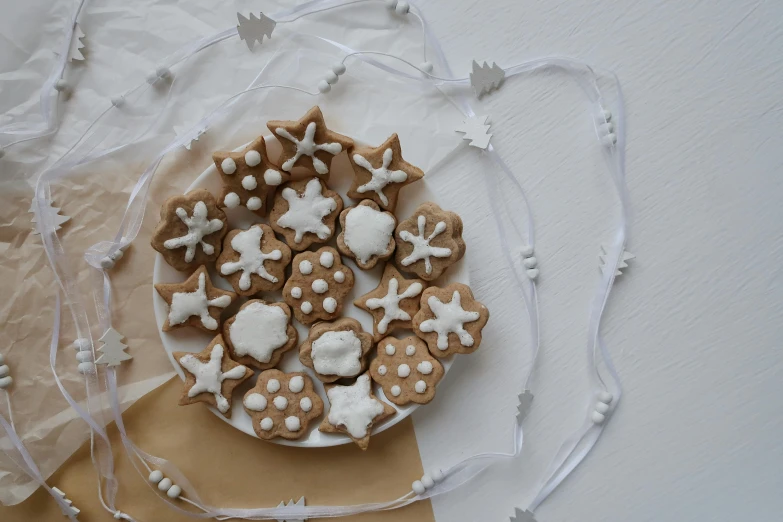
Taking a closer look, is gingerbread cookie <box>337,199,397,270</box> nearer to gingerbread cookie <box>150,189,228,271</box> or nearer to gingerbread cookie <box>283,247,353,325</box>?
gingerbread cookie <box>283,247,353,325</box>

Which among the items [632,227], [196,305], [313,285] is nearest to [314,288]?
[313,285]

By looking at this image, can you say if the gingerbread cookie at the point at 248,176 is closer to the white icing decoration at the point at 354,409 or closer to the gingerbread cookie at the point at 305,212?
the gingerbread cookie at the point at 305,212

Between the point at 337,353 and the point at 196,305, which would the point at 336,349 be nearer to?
the point at 337,353

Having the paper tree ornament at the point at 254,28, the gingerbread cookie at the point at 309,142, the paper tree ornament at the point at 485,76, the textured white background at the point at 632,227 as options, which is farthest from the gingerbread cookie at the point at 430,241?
the paper tree ornament at the point at 254,28

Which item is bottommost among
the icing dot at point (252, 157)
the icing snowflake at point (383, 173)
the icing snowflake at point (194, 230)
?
the icing snowflake at point (194, 230)

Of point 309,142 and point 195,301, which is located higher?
point 309,142

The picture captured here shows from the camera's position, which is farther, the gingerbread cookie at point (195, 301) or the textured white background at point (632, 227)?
the textured white background at point (632, 227)
